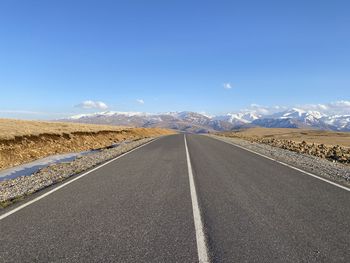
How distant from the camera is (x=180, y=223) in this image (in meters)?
6.56

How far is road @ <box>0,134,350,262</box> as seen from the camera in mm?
5090

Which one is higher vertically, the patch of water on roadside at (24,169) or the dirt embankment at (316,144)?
the dirt embankment at (316,144)

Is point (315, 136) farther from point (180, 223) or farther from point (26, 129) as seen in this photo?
point (180, 223)

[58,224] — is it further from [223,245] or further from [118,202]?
[223,245]

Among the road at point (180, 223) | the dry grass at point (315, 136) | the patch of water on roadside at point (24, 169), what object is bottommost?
the patch of water on roadside at point (24, 169)

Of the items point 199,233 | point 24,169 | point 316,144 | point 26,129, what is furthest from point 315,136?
point 199,233

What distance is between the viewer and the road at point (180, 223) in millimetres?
5090

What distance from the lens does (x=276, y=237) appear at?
573cm

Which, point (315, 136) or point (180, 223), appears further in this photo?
point (315, 136)

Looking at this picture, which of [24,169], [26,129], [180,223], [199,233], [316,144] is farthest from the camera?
[26,129]

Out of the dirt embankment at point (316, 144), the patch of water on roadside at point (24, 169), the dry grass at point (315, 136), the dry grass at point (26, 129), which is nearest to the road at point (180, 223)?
the patch of water on roadside at point (24, 169)

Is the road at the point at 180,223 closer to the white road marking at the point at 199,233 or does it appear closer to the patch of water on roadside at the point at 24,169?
the white road marking at the point at 199,233

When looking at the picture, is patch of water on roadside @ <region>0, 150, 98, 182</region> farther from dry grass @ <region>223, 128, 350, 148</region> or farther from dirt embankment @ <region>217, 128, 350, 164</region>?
dry grass @ <region>223, 128, 350, 148</region>

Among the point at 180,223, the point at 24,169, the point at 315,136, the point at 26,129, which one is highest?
the point at 26,129
